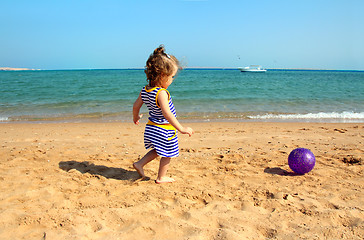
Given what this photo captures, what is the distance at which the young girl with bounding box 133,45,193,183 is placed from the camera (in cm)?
326

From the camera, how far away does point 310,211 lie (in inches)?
111

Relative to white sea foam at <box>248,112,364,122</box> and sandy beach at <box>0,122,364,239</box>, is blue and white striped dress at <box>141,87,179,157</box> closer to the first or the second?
sandy beach at <box>0,122,364,239</box>

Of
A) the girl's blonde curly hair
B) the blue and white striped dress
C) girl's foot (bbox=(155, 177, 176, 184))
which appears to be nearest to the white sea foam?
girl's foot (bbox=(155, 177, 176, 184))

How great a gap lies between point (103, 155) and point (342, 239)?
3.70 meters

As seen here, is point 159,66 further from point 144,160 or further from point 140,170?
point 140,170

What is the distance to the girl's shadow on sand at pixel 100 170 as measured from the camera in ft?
12.8

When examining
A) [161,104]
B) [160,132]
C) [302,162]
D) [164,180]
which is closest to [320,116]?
[302,162]

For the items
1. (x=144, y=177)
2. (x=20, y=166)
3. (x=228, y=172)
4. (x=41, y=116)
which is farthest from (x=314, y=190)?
(x=41, y=116)

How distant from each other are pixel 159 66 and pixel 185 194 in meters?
1.48

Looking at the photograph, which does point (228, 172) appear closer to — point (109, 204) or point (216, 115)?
point (109, 204)

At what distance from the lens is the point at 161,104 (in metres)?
3.24

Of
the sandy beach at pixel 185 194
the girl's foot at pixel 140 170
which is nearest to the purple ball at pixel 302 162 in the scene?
the sandy beach at pixel 185 194

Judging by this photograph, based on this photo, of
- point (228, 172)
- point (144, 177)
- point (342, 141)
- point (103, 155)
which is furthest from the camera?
point (342, 141)

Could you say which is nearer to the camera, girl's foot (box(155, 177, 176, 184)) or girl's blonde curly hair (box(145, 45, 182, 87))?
girl's blonde curly hair (box(145, 45, 182, 87))
